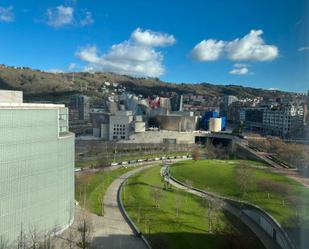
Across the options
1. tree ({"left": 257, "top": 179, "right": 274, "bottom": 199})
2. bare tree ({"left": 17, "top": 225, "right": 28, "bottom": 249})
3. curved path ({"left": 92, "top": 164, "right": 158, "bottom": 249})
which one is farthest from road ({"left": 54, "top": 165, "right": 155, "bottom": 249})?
tree ({"left": 257, "top": 179, "right": 274, "bottom": 199})

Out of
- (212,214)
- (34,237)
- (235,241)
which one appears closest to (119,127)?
(212,214)

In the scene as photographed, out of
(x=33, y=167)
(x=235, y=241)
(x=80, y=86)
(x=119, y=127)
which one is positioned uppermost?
(x=80, y=86)

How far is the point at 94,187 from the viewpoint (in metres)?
10.5

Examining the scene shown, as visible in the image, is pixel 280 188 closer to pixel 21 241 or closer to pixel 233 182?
pixel 233 182

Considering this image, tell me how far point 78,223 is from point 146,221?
1.39m

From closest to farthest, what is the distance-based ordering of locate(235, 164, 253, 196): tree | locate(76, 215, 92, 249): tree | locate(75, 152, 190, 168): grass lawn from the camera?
locate(76, 215, 92, 249): tree
locate(235, 164, 253, 196): tree
locate(75, 152, 190, 168): grass lawn

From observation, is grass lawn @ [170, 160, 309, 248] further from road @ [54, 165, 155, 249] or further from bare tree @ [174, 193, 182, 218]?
road @ [54, 165, 155, 249]

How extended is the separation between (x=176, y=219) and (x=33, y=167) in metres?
3.18

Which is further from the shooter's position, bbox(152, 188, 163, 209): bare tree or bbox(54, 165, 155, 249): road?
bbox(152, 188, 163, 209): bare tree

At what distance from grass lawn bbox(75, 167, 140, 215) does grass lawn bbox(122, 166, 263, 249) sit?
0.68 metres

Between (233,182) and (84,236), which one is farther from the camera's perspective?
(233,182)

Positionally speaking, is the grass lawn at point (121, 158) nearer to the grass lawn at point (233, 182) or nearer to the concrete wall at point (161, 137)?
the grass lawn at point (233, 182)

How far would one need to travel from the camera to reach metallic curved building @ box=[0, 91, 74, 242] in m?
5.64

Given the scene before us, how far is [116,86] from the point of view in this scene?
49.7m
